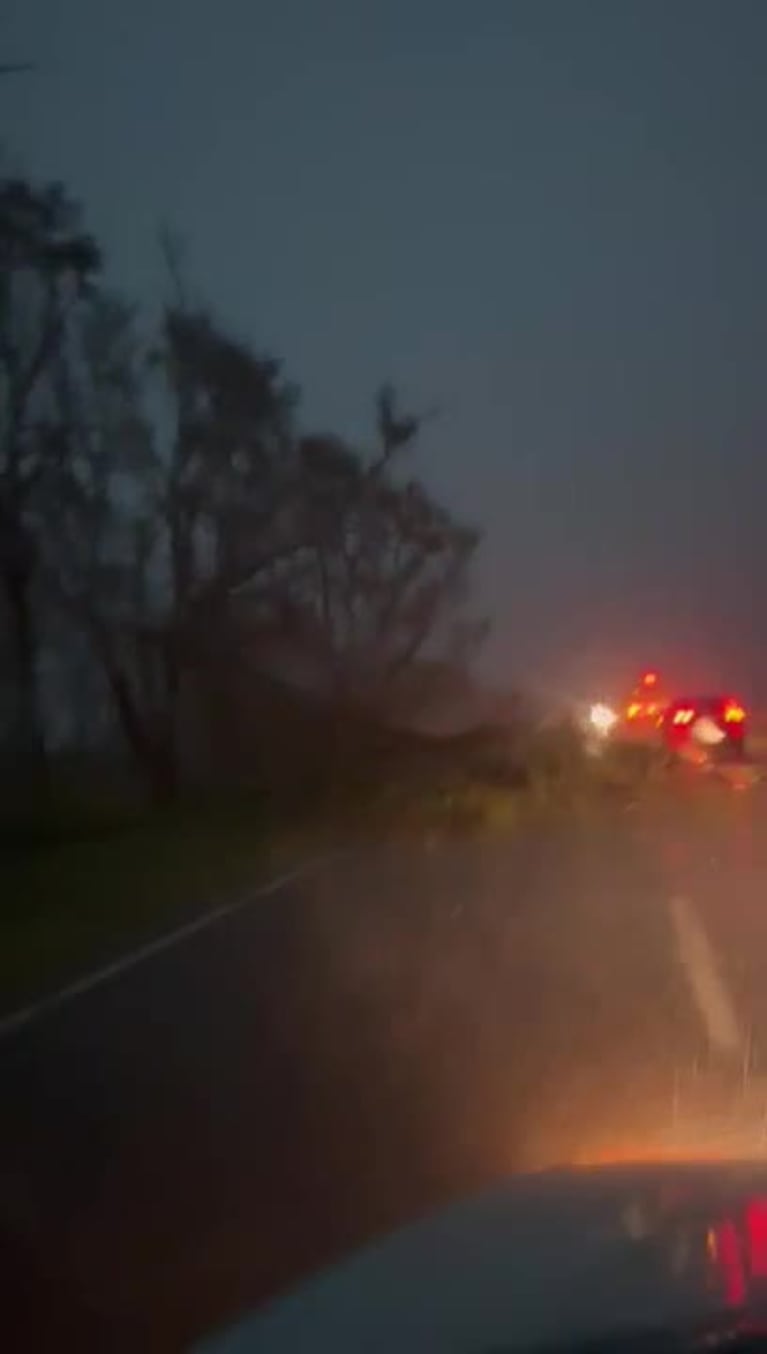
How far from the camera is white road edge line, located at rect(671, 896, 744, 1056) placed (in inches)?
522

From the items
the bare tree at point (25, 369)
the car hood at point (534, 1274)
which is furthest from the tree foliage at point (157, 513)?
the car hood at point (534, 1274)

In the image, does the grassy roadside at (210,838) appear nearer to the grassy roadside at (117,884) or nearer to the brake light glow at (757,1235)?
the grassy roadside at (117,884)

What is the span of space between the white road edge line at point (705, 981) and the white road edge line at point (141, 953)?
3968 millimetres

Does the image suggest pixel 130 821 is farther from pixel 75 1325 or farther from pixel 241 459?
pixel 75 1325

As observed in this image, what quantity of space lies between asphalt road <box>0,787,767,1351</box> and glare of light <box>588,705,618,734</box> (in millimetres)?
34285

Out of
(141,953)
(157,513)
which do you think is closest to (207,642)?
(157,513)

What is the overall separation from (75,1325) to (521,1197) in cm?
170

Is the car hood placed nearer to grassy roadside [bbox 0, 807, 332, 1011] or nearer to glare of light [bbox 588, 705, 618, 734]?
grassy roadside [bbox 0, 807, 332, 1011]

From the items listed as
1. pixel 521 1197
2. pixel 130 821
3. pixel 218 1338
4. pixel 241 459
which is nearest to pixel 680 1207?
pixel 521 1197

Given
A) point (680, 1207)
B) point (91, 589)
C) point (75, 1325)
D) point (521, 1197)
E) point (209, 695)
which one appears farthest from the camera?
point (209, 695)

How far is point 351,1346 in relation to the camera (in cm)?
479

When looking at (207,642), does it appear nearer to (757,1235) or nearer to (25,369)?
(25,369)

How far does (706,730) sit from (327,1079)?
38.9m

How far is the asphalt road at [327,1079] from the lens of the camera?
841 cm
